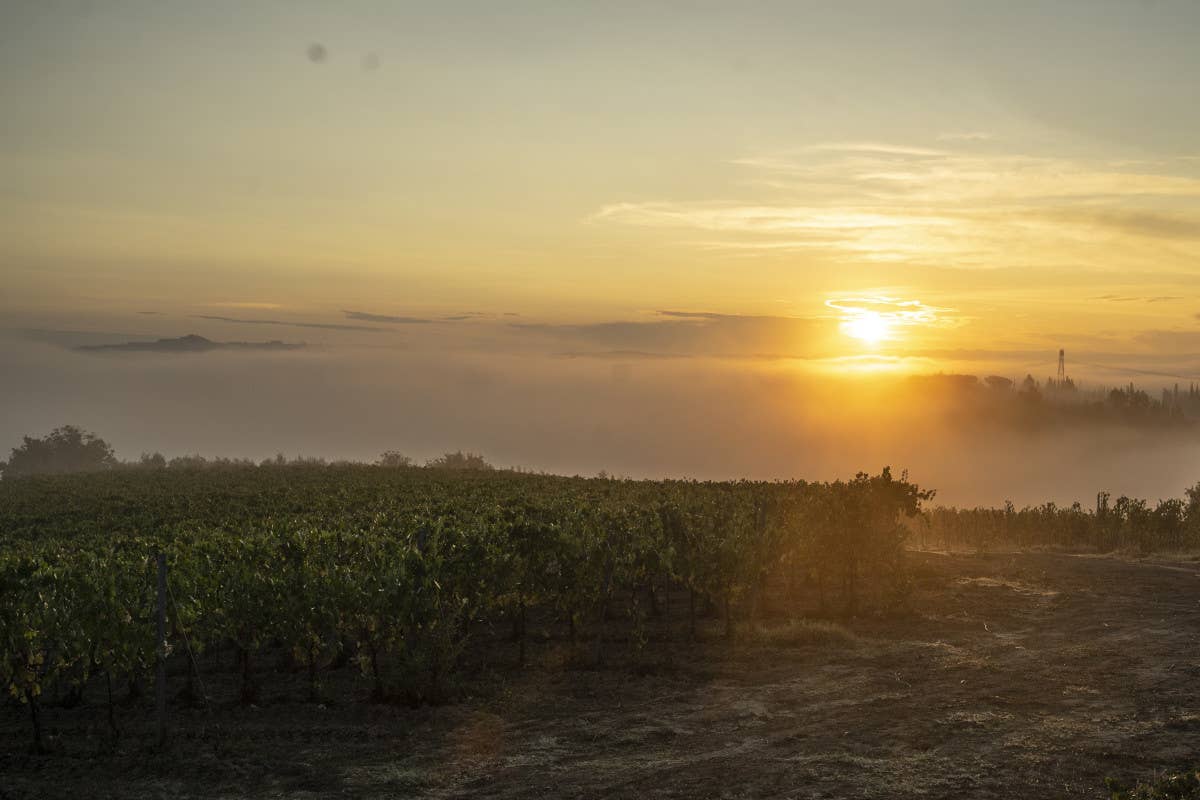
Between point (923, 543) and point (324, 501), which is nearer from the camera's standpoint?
point (324, 501)

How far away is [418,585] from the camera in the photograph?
58.3ft

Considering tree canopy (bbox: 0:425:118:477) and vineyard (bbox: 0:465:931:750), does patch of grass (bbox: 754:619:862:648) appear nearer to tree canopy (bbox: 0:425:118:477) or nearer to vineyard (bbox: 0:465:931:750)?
vineyard (bbox: 0:465:931:750)

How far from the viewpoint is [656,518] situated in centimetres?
2531

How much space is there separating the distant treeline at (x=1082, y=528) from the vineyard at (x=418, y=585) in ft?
50.1

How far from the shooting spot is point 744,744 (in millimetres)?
13875

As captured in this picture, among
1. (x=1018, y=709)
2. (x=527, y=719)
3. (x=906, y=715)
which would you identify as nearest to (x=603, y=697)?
(x=527, y=719)

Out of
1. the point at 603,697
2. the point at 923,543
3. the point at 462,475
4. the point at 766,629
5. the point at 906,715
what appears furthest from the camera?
the point at 462,475

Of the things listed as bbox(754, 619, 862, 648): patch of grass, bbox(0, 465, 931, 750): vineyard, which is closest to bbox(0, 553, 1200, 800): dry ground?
bbox(754, 619, 862, 648): patch of grass

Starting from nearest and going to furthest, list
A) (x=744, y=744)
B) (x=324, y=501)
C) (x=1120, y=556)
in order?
(x=744, y=744)
(x=1120, y=556)
(x=324, y=501)

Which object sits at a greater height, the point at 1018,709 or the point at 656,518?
the point at 656,518

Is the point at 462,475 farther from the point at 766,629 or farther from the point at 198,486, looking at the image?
the point at 766,629

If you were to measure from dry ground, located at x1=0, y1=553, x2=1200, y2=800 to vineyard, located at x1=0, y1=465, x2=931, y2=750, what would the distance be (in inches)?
41.8

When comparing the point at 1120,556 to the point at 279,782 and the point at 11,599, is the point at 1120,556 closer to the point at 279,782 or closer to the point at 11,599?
the point at 279,782

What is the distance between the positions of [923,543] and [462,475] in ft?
93.7
